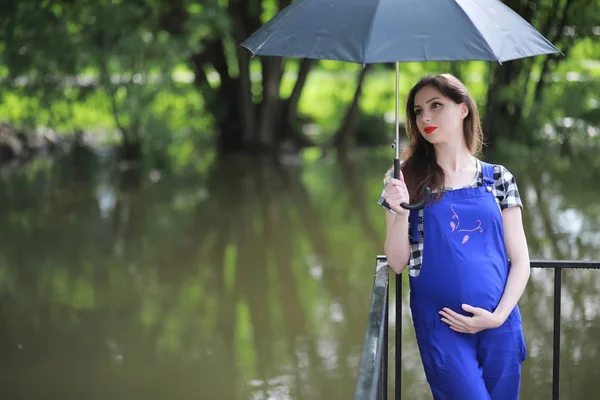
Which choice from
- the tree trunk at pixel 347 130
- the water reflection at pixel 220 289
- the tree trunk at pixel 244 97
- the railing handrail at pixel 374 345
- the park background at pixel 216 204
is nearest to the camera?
the railing handrail at pixel 374 345

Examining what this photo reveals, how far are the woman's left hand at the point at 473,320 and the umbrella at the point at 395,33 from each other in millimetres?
378

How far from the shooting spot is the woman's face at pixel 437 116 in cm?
314

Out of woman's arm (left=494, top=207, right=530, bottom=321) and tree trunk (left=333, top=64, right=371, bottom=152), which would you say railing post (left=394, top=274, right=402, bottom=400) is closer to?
woman's arm (left=494, top=207, right=530, bottom=321)

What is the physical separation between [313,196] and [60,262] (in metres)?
4.42

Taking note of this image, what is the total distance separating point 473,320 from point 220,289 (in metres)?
5.43

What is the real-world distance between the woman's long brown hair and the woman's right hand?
117mm

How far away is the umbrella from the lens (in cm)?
299

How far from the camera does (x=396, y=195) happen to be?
2.97 metres

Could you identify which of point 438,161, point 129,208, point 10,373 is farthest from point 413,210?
point 129,208

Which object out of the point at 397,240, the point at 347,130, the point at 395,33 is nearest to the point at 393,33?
the point at 395,33

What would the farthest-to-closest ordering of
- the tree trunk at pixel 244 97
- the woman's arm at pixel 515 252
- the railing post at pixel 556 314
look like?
the tree trunk at pixel 244 97 < the railing post at pixel 556 314 < the woman's arm at pixel 515 252

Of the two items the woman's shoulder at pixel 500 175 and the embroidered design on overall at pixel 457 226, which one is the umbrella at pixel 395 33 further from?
the woman's shoulder at pixel 500 175

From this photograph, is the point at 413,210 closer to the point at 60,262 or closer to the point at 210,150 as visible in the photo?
the point at 60,262

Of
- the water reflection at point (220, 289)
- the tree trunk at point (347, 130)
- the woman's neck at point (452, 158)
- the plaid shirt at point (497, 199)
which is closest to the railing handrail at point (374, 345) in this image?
the plaid shirt at point (497, 199)
